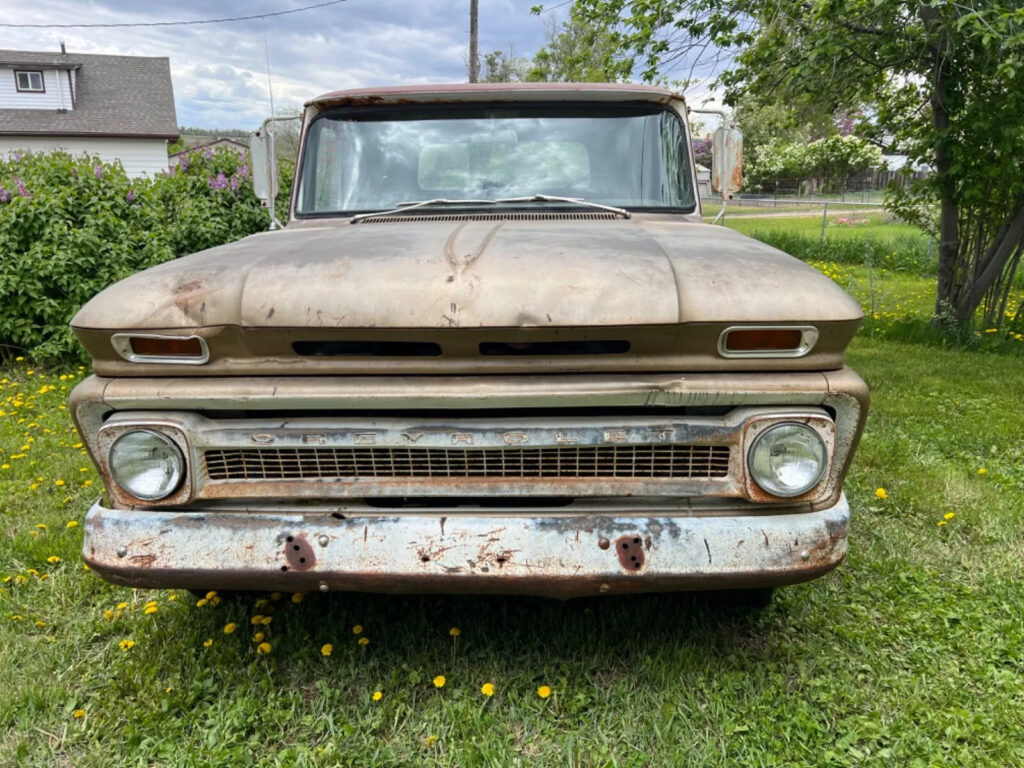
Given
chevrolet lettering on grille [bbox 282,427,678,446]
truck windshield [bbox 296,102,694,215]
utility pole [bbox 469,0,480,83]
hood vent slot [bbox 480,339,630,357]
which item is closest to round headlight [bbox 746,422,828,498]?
chevrolet lettering on grille [bbox 282,427,678,446]

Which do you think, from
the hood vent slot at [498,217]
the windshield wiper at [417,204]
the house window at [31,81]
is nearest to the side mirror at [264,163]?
the windshield wiper at [417,204]

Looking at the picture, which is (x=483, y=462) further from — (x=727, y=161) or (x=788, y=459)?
(x=727, y=161)

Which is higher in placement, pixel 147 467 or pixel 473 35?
pixel 473 35

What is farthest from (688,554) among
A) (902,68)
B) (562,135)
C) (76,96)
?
(76,96)

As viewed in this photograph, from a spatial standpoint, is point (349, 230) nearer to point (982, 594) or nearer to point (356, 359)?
point (356, 359)

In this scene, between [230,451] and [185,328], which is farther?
[230,451]

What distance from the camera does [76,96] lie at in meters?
26.7

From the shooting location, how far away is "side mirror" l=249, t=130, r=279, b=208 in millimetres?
3648

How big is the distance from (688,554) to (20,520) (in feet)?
10.4

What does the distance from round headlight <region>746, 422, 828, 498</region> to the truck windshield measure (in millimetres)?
1422

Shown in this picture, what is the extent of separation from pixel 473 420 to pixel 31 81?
30695mm

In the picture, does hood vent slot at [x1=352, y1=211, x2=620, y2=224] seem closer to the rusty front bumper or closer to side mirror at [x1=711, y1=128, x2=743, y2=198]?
side mirror at [x1=711, y1=128, x2=743, y2=198]

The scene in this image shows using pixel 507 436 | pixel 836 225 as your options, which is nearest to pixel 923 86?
pixel 507 436

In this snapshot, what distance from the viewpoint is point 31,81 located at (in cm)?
2595
